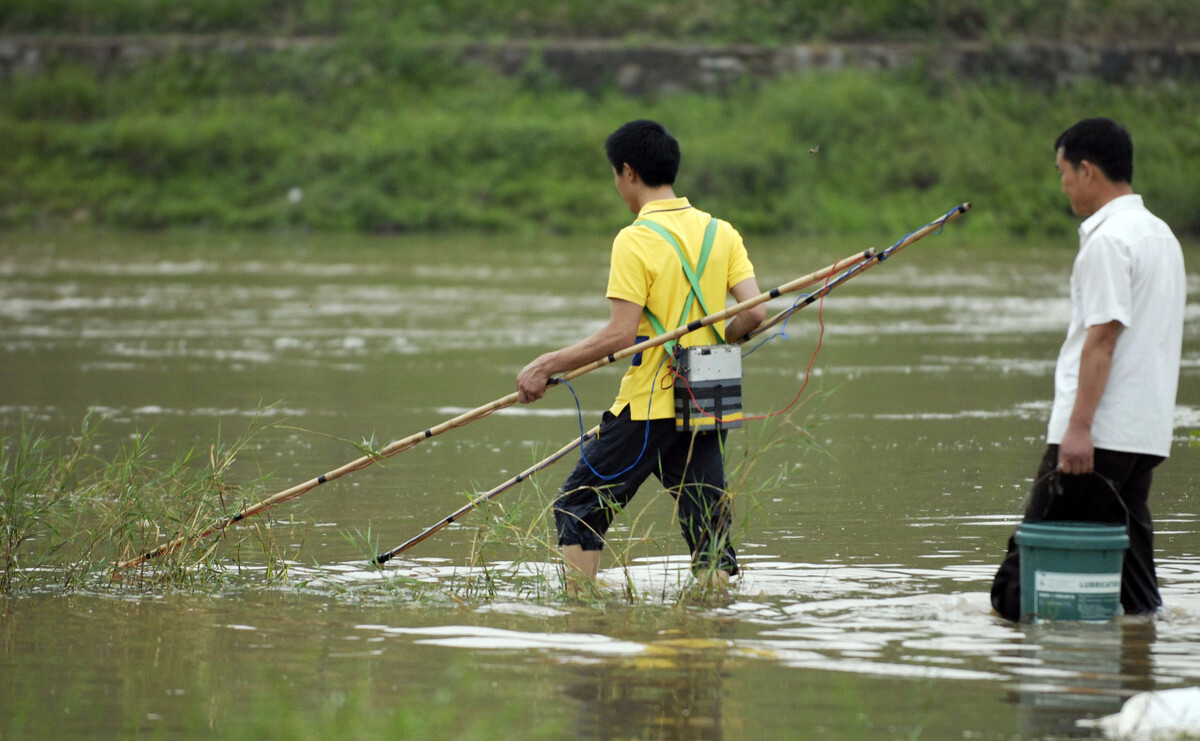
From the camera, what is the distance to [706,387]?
612 centimetres

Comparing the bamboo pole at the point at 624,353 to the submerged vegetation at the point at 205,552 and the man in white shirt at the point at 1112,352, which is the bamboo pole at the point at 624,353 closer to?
the submerged vegetation at the point at 205,552

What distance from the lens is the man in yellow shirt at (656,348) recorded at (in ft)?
20.0

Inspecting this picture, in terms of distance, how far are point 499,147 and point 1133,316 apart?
30.2m

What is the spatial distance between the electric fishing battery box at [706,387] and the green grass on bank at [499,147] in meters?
25.3

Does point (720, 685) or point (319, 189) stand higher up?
point (319, 189)

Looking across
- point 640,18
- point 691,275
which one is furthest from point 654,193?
point 640,18

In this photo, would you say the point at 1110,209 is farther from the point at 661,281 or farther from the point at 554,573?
the point at 554,573

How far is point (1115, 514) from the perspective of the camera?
19.2ft

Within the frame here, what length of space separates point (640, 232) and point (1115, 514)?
1869 mm

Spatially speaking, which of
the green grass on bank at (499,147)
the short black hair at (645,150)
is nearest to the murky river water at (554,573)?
the short black hair at (645,150)

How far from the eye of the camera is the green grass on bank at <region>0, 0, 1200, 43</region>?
39.1 metres

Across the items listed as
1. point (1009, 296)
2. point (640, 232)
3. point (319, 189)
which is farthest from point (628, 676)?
point (319, 189)

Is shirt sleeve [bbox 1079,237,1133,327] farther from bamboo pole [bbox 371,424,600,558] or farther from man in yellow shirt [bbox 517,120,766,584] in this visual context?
bamboo pole [bbox 371,424,600,558]

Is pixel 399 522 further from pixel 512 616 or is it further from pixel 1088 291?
pixel 1088 291
